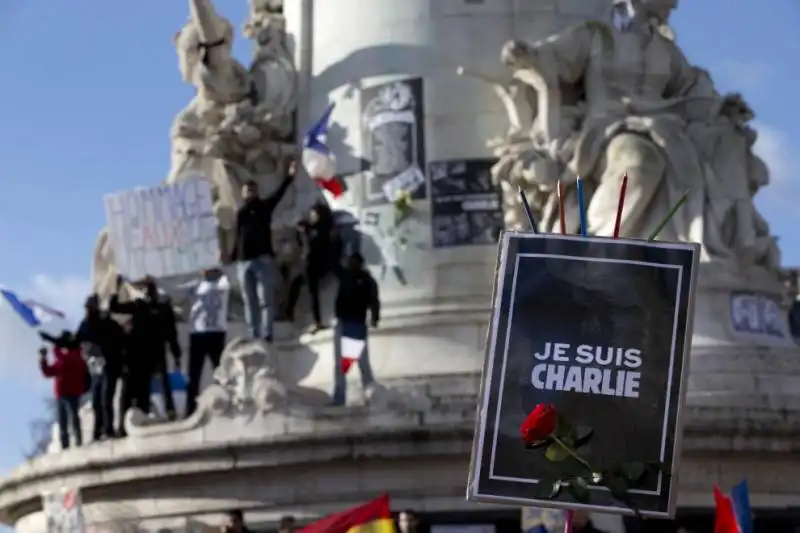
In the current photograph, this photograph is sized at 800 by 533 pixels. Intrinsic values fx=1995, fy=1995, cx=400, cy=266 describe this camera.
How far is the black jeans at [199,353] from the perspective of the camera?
21203 mm

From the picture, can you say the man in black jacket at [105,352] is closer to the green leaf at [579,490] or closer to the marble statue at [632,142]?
the marble statue at [632,142]

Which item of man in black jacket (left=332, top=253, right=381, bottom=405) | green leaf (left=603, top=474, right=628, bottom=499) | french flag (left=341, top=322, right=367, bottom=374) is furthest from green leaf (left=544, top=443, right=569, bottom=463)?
french flag (left=341, top=322, right=367, bottom=374)

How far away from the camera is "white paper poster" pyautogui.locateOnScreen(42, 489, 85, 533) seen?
1884cm

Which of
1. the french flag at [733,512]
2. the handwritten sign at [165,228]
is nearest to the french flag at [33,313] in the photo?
the handwritten sign at [165,228]

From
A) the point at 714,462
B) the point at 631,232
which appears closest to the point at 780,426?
the point at 714,462

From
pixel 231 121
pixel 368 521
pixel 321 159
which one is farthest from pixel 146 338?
pixel 368 521

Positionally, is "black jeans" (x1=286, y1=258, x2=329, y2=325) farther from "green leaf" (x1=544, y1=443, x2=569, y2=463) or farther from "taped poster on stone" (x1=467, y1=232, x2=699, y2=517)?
"green leaf" (x1=544, y1=443, x2=569, y2=463)

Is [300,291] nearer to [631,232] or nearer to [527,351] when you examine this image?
[631,232]

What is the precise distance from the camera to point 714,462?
18.9 m

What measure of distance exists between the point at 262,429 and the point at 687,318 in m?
10.9

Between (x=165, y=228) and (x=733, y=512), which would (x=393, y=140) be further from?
(x=733, y=512)

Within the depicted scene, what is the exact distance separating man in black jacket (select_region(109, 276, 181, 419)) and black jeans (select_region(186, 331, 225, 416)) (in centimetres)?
22

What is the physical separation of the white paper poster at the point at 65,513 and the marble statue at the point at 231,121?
169 inches

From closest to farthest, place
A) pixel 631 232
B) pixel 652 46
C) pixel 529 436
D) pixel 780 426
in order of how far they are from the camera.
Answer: pixel 529 436, pixel 780 426, pixel 631 232, pixel 652 46
